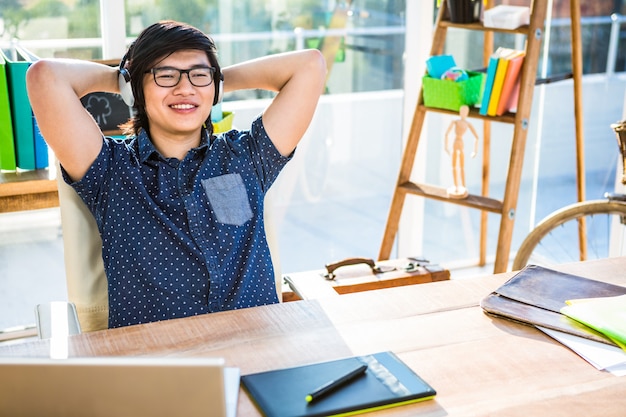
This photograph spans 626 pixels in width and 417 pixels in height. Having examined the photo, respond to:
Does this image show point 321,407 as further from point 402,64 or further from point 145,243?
point 402,64

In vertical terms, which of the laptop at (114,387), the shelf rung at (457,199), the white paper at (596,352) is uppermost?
the laptop at (114,387)

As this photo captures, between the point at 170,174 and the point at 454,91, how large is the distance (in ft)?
4.26

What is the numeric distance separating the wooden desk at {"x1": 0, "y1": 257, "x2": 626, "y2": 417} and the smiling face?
20.4 inches

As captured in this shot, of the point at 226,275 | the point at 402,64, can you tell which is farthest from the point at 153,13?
the point at 226,275

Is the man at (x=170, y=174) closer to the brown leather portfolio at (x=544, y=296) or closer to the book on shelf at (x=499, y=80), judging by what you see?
the brown leather portfolio at (x=544, y=296)

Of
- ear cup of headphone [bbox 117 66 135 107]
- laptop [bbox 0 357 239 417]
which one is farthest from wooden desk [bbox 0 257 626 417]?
ear cup of headphone [bbox 117 66 135 107]

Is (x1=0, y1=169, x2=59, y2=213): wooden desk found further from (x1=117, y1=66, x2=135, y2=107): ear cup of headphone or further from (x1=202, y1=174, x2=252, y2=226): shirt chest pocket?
(x1=202, y1=174, x2=252, y2=226): shirt chest pocket

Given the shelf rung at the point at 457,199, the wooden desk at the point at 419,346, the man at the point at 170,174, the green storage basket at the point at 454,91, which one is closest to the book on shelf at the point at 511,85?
the green storage basket at the point at 454,91

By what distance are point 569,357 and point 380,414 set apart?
14.6 inches

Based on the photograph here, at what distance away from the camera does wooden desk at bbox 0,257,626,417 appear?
124cm

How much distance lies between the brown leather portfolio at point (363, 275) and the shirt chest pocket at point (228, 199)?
1.37 ft

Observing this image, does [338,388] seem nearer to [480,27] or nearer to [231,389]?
[231,389]

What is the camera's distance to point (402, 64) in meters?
3.33

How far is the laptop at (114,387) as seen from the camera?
0.95m
